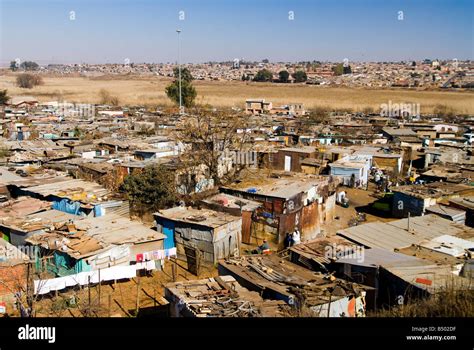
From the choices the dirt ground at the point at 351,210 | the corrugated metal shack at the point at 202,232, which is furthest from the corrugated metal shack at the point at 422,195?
the corrugated metal shack at the point at 202,232

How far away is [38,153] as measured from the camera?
20.2 metres

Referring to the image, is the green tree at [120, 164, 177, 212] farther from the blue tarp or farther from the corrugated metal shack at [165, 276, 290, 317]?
the corrugated metal shack at [165, 276, 290, 317]

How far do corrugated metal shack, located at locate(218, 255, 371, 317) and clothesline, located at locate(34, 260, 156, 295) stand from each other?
2.37m

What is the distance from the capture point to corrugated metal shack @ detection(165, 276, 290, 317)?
6.17 meters

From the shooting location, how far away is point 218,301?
6594 millimetres

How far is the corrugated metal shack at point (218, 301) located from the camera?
6172 mm

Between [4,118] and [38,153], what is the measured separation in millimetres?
17102

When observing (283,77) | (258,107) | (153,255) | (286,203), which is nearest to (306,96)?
(283,77)

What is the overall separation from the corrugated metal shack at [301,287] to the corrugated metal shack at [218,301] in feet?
1.31

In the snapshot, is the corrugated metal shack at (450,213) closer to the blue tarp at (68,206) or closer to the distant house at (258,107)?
→ the blue tarp at (68,206)

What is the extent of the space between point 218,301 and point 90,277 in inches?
156

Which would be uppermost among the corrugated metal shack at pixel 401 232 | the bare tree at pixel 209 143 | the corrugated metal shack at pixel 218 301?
the bare tree at pixel 209 143

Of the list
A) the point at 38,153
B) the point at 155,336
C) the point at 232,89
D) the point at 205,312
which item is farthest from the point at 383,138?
the point at 232,89

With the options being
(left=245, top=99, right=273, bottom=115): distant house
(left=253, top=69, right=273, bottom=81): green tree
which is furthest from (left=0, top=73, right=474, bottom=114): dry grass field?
(left=253, top=69, right=273, bottom=81): green tree
